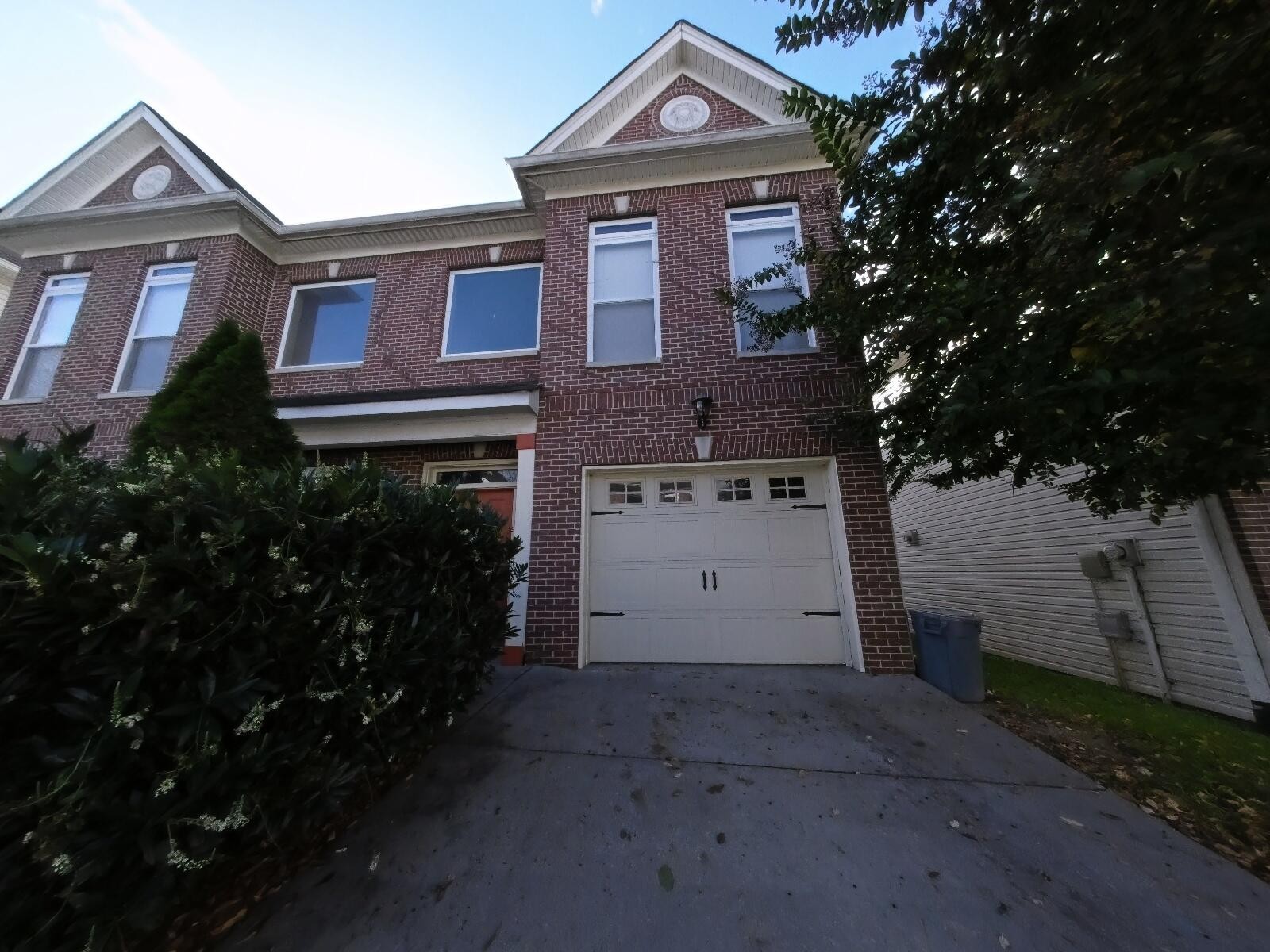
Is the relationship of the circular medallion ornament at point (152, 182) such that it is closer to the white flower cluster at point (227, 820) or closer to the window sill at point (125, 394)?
the window sill at point (125, 394)

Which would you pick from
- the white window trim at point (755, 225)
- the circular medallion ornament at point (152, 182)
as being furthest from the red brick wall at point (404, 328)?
the circular medallion ornament at point (152, 182)

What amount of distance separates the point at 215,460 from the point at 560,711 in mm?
3094

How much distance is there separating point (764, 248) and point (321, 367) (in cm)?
686

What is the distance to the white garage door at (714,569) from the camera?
523 centimetres

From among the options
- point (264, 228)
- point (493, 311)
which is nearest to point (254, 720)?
point (493, 311)

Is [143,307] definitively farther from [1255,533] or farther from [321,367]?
[1255,533]

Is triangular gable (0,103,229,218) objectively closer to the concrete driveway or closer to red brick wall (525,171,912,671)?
red brick wall (525,171,912,671)

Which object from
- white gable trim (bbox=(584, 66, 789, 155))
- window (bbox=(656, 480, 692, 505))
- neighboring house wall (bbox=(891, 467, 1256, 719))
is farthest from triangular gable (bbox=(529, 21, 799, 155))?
neighboring house wall (bbox=(891, 467, 1256, 719))

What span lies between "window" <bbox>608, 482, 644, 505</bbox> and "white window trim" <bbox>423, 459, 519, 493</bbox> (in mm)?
1439

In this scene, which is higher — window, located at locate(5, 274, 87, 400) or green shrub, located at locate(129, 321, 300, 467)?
window, located at locate(5, 274, 87, 400)

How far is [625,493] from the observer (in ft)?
18.9

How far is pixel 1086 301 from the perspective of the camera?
2.73m

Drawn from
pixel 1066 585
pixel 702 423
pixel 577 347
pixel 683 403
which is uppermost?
pixel 577 347

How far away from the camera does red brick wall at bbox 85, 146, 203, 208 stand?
802 centimetres
